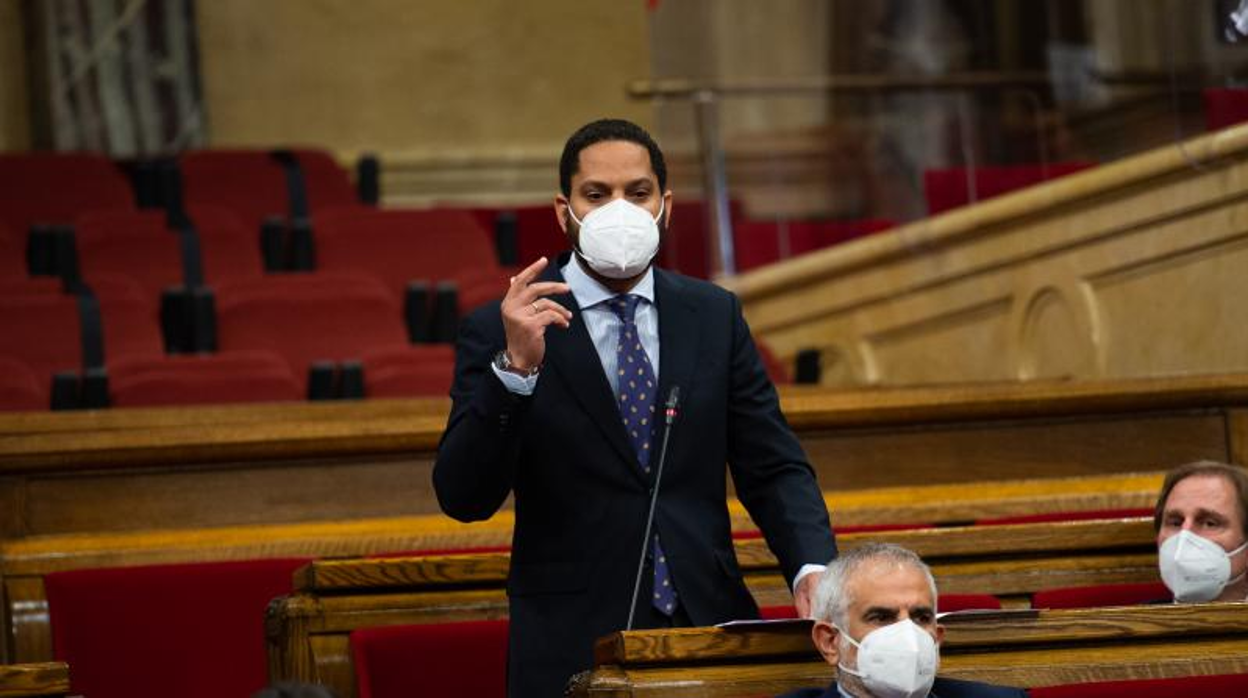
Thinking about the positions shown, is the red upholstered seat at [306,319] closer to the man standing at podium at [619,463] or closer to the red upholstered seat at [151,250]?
the red upholstered seat at [151,250]

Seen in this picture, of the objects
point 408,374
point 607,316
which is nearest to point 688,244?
point 408,374

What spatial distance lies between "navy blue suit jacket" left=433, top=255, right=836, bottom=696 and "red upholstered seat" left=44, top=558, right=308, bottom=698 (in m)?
0.58

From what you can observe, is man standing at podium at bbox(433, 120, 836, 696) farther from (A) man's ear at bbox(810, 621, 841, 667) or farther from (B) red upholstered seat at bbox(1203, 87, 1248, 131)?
(B) red upholstered seat at bbox(1203, 87, 1248, 131)

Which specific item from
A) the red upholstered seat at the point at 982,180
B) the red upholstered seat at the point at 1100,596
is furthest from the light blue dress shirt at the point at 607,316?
the red upholstered seat at the point at 982,180

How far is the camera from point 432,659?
1887mm

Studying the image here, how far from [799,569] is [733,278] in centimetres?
259

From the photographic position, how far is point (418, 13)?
5570mm

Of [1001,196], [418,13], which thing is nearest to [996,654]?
[1001,196]

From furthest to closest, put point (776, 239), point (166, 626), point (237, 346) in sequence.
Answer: point (776, 239) < point (237, 346) < point (166, 626)

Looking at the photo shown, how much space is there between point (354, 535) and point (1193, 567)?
2.74ft

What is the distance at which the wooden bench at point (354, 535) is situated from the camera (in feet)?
7.30

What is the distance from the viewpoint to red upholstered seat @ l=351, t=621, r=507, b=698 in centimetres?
186

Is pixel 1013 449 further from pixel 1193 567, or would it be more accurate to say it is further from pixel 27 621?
pixel 27 621

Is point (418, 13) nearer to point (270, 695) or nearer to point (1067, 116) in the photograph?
point (1067, 116)
